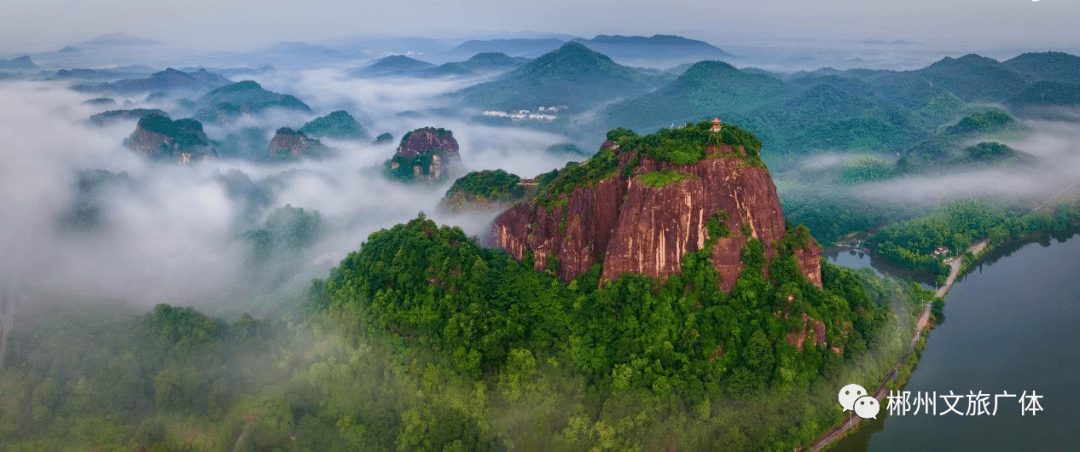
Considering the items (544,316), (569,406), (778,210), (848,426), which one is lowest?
(848,426)

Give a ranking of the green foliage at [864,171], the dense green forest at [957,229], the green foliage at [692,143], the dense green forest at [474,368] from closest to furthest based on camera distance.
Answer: the dense green forest at [474,368] → the green foliage at [692,143] → the dense green forest at [957,229] → the green foliage at [864,171]

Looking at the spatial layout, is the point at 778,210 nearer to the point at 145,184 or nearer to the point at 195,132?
the point at 145,184

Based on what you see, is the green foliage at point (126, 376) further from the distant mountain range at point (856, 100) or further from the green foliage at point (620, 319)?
the distant mountain range at point (856, 100)

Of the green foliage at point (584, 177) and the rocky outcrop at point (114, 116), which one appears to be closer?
the green foliage at point (584, 177)

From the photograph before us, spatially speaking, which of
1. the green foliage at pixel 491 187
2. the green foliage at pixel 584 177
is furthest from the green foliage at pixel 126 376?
the green foliage at pixel 491 187

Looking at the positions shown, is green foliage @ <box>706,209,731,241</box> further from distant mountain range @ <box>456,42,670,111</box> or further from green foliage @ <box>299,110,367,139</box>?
distant mountain range @ <box>456,42,670,111</box>

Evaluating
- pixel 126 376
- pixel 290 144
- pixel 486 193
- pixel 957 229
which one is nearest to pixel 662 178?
pixel 486 193

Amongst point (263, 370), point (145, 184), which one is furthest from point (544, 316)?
point (145, 184)
